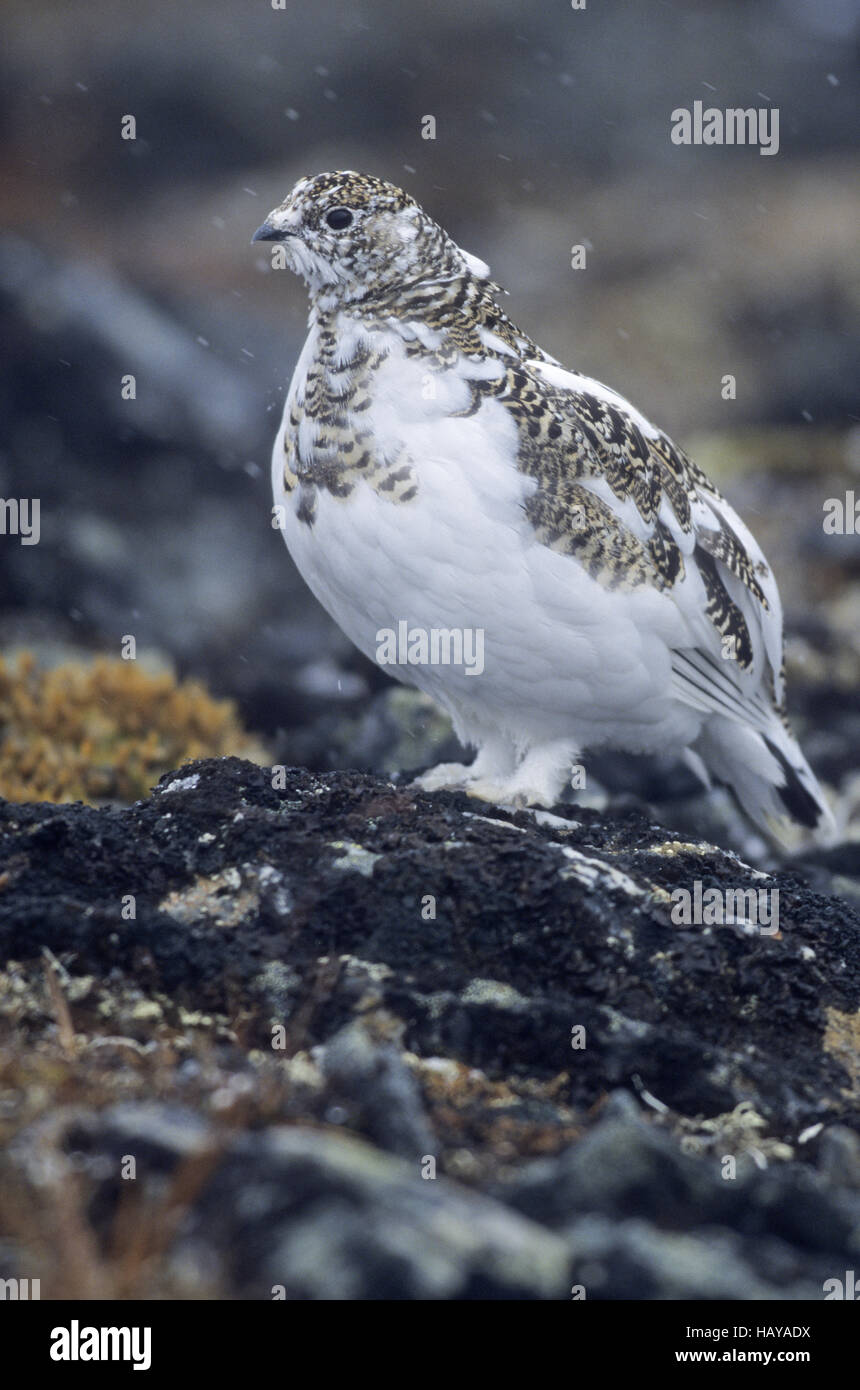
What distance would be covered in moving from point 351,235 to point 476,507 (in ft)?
3.40

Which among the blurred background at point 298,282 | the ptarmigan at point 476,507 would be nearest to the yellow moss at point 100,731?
the blurred background at point 298,282

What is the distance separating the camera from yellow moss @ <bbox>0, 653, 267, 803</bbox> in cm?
621

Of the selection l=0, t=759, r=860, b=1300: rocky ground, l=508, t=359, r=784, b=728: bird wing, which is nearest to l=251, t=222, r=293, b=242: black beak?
l=508, t=359, r=784, b=728: bird wing

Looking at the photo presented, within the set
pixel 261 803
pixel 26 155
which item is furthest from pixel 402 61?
pixel 261 803

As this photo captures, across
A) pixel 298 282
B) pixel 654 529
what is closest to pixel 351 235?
pixel 654 529

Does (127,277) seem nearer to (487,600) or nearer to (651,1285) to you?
(487,600)

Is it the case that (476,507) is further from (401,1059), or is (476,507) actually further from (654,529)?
(401,1059)

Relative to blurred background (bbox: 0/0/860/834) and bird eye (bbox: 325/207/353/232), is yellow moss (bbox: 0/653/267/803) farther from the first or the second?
bird eye (bbox: 325/207/353/232)

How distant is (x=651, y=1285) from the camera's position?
2.68m

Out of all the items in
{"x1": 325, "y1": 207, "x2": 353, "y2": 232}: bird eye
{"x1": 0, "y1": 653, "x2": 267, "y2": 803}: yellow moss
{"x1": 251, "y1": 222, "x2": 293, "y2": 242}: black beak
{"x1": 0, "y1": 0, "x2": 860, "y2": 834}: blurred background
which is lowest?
{"x1": 0, "y1": 653, "x2": 267, "y2": 803}: yellow moss

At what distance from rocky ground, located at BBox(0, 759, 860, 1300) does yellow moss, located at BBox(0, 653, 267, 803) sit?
2062 mm

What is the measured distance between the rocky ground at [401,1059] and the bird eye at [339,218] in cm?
182

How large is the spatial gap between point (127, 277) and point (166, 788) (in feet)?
26.6

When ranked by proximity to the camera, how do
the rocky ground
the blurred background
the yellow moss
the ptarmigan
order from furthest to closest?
the blurred background
the yellow moss
the ptarmigan
the rocky ground
